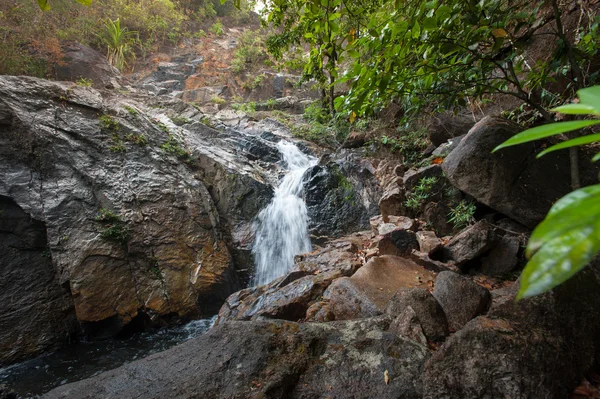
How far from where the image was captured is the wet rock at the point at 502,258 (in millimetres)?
3533

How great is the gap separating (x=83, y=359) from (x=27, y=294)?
169cm

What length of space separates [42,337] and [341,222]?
6149 mm

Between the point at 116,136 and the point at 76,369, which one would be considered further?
the point at 116,136

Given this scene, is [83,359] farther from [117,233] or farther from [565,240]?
[565,240]

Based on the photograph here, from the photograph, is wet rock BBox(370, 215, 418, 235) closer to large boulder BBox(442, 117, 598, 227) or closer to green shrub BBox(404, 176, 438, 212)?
green shrub BBox(404, 176, 438, 212)

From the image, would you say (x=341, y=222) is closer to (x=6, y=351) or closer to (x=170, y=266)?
(x=170, y=266)

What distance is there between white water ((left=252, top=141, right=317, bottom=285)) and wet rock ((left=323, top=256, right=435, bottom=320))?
3.03m

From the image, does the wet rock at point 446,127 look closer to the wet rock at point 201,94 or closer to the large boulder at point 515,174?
the large boulder at point 515,174

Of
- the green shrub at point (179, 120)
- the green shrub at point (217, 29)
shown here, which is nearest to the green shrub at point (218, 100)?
the green shrub at point (179, 120)

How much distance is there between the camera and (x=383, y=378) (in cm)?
190

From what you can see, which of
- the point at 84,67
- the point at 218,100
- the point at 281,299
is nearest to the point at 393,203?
the point at 281,299

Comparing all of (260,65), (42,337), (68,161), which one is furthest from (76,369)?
(260,65)

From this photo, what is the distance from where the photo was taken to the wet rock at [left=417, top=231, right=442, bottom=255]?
4023 millimetres

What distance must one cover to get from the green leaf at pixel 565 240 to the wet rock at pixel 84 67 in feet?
46.6
